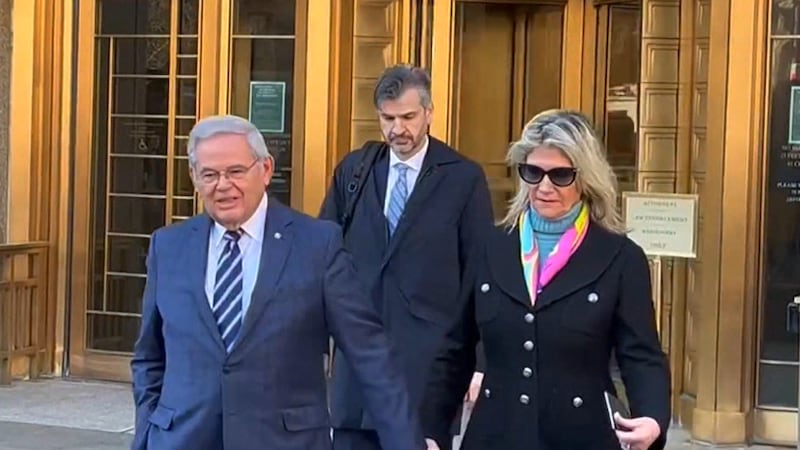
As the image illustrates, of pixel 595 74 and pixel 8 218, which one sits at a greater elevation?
pixel 595 74

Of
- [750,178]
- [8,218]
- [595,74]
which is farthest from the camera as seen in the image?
[8,218]

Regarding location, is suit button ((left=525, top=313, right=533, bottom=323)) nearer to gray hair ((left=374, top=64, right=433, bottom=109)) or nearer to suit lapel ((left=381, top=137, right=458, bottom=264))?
suit lapel ((left=381, top=137, right=458, bottom=264))

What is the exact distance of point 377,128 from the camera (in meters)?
9.69

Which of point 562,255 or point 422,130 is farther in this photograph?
point 422,130

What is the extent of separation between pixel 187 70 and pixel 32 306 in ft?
6.75

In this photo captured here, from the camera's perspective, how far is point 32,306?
33.4 ft

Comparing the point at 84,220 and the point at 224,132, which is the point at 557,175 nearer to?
the point at 224,132

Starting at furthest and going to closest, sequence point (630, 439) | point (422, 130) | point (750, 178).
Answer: point (750, 178)
point (422, 130)
point (630, 439)

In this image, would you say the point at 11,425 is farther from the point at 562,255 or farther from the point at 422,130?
the point at 562,255

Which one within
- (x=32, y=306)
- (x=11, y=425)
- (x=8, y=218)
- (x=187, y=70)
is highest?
(x=187, y=70)

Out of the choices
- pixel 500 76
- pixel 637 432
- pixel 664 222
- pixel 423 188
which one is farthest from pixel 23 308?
pixel 637 432

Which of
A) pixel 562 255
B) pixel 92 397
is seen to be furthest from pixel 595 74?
pixel 562 255

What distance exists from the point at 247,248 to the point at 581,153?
3.13 ft

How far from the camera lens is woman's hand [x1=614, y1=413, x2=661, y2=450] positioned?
3.80 metres
